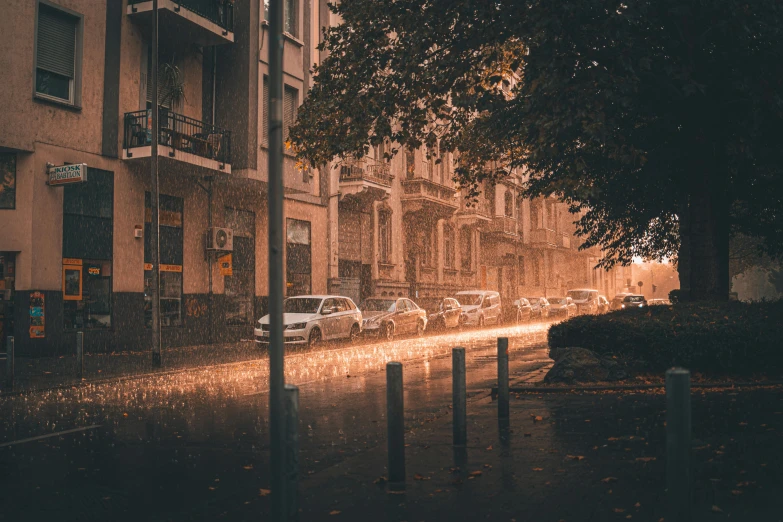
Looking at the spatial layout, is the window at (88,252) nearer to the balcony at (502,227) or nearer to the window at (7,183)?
the window at (7,183)

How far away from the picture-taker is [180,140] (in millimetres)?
21344

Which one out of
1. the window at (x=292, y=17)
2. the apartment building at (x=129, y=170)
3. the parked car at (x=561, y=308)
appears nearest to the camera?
the apartment building at (x=129, y=170)

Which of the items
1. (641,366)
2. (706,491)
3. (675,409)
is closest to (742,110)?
(641,366)

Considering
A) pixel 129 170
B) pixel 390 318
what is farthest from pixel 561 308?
pixel 129 170

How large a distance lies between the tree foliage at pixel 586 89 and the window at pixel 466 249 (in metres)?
29.3

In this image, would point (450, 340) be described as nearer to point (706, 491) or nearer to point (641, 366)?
point (641, 366)

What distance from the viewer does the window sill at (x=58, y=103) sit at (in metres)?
17.5

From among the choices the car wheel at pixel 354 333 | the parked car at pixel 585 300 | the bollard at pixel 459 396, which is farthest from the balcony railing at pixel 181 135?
the parked car at pixel 585 300

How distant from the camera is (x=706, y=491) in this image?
534 cm

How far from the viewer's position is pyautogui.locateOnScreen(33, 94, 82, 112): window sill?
17.5 metres

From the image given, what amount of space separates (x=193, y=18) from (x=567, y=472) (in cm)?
1818

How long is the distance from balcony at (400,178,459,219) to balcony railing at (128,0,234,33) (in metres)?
15.9

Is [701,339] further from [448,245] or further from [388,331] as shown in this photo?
[448,245]

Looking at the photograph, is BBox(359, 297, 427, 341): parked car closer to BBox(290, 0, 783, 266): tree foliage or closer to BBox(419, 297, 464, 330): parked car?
BBox(419, 297, 464, 330): parked car
